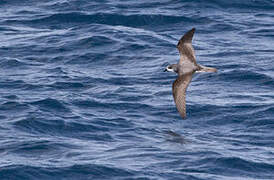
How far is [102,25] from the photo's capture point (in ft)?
84.3

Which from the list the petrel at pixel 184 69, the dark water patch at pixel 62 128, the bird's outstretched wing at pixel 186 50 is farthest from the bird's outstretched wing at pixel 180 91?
the dark water patch at pixel 62 128

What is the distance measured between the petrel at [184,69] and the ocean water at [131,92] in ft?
2.83

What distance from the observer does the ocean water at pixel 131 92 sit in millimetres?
15180

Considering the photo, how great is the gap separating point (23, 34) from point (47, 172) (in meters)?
11.5

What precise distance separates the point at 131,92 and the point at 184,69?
120 inches

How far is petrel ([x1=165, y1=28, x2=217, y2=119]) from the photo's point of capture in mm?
16672

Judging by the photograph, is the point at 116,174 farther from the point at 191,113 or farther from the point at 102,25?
the point at 102,25

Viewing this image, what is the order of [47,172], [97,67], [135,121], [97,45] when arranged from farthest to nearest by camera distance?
[97,45], [97,67], [135,121], [47,172]

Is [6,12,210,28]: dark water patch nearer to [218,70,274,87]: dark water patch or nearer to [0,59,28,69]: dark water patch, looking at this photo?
[0,59,28,69]: dark water patch

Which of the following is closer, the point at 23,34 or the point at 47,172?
the point at 47,172

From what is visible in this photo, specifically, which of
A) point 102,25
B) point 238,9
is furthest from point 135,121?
point 238,9

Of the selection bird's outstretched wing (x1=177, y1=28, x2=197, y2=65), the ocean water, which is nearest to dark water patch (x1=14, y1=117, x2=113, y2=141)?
the ocean water

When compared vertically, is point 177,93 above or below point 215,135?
above

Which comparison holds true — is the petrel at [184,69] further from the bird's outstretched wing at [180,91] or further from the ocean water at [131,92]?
the ocean water at [131,92]
